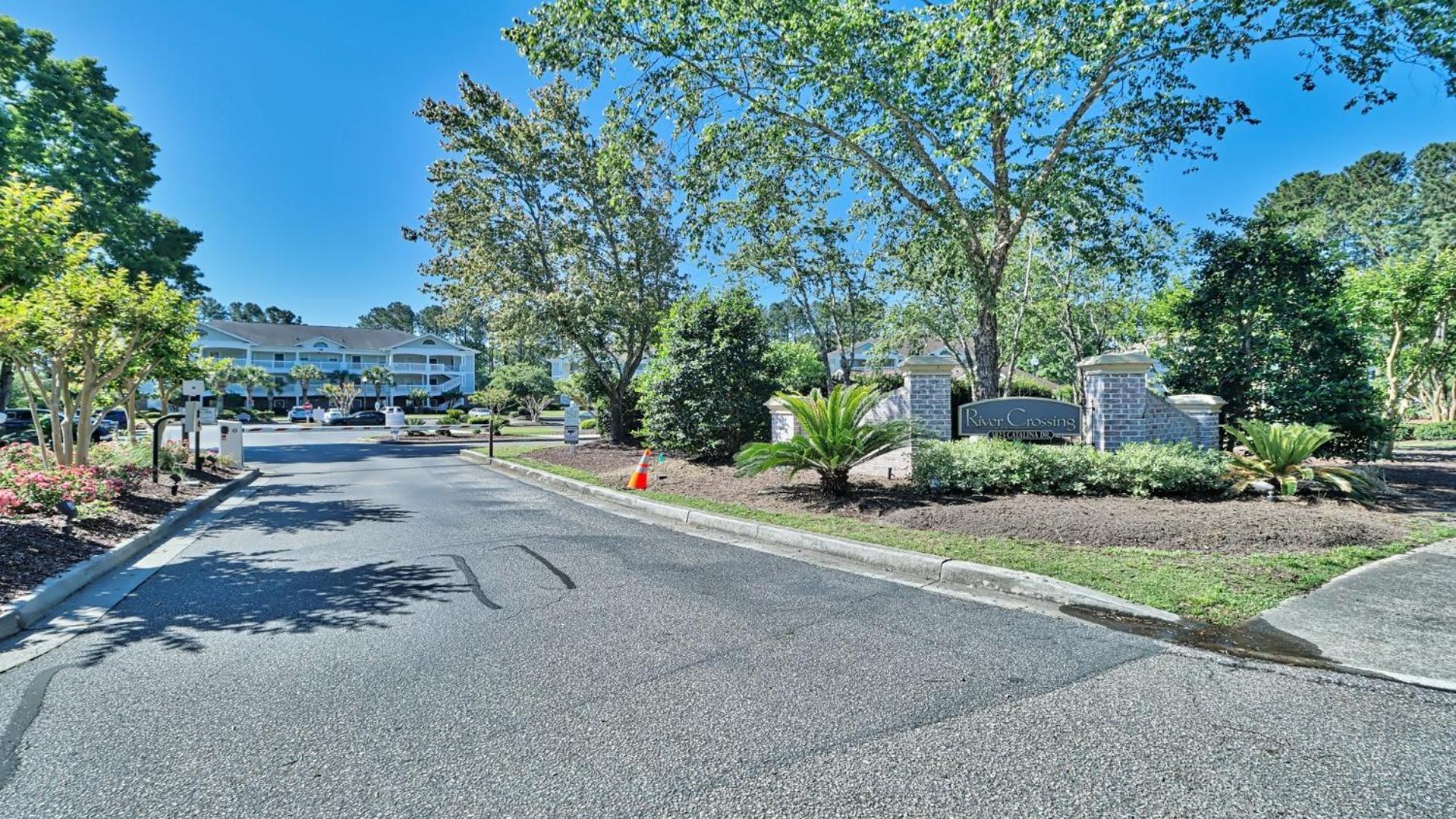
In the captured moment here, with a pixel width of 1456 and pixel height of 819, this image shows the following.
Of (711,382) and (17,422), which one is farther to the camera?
(17,422)

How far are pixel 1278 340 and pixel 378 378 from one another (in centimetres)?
7116

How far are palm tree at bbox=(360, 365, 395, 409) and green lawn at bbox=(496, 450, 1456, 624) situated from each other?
6939cm

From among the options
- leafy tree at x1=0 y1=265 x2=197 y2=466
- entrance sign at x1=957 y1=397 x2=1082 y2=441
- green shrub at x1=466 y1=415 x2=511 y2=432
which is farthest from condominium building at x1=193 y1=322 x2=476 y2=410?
entrance sign at x1=957 y1=397 x2=1082 y2=441

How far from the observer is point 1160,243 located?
16375mm

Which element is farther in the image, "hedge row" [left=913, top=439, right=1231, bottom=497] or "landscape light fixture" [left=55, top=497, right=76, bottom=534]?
"hedge row" [left=913, top=439, right=1231, bottom=497]

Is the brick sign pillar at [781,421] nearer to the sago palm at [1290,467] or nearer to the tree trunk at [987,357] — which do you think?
the tree trunk at [987,357]

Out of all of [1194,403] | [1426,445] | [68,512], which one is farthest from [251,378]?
[1426,445]

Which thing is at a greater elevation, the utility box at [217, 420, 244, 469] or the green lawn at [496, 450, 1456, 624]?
the utility box at [217, 420, 244, 469]

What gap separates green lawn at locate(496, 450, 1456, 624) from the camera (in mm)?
4684

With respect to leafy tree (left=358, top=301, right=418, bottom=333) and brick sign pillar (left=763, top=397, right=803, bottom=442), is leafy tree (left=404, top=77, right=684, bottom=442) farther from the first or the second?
leafy tree (left=358, top=301, right=418, bottom=333)

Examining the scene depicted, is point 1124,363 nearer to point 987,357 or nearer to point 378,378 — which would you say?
point 987,357

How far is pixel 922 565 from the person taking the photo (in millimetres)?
5758

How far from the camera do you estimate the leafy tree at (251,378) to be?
192 ft

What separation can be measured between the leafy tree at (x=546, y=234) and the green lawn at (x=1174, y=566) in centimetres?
1566
